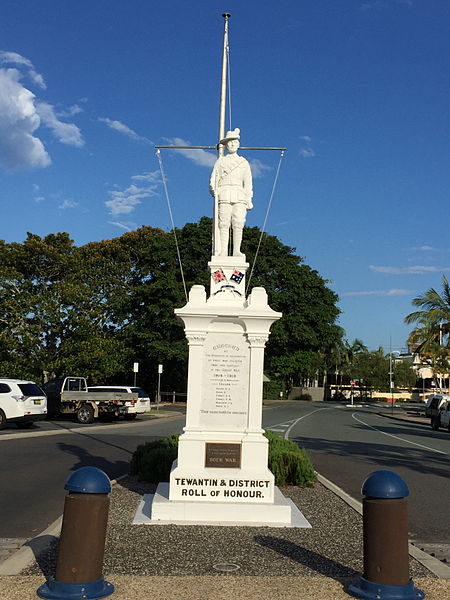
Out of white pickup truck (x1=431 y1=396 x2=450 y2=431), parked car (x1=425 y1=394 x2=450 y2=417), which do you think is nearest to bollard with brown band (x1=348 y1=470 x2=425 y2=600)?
white pickup truck (x1=431 y1=396 x2=450 y2=431)

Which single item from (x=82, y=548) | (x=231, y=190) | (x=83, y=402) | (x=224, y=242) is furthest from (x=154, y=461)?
(x=83, y=402)

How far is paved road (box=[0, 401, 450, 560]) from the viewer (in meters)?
8.19

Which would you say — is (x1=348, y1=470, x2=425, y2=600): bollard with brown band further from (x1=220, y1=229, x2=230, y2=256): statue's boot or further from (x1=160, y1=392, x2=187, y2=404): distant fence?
(x1=160, y1=392, x2=187, y2=404): distant fence

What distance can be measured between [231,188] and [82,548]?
5833mm

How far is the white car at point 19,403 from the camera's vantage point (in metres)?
20.8

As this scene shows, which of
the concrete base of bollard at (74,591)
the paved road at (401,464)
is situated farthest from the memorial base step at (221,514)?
the concrete base of bollard at (74,591)

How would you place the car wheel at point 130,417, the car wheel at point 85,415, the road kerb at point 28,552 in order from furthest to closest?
the car wheel at point 130,417, the car wheel at point 85,415, the road kerb at point 28,552

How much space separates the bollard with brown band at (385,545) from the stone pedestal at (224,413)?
2.67 metres

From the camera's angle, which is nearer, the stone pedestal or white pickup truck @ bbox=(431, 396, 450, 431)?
the stone pedestal

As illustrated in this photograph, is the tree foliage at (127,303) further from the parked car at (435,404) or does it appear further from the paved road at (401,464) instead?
the paved road at (401,464)

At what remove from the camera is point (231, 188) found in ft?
29.7

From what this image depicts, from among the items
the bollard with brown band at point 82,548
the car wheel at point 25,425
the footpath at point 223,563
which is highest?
the bollard with brown band at point 82,548

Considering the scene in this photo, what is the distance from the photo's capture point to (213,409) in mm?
7980

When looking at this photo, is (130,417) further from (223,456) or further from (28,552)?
(28,552)
